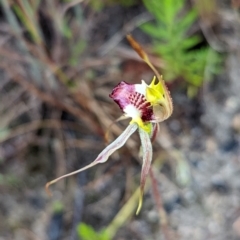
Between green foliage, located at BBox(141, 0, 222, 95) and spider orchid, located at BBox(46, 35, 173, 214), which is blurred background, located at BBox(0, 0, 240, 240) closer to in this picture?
green foliage, located at BBox(141, 0, 222, 95)

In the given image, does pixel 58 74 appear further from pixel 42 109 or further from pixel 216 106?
pixel 216 106

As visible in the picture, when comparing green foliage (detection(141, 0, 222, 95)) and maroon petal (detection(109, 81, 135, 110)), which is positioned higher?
maroon petal (detection(109, 81, 135, 110))

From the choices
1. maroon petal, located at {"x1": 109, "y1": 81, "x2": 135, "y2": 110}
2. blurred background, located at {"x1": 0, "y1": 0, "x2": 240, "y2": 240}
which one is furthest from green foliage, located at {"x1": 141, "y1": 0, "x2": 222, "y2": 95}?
maroon petal, located at {"x1": 109, "y1": 81, "x2": 135, "y2": 110}

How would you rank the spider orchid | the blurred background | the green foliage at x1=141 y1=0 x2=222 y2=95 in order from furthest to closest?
the blurred background
the green foliage at x1=141 y1=0 x2=222 y2=95
the spider orchid

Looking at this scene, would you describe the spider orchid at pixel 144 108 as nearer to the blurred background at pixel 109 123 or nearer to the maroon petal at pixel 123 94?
the maroon petal at pixel 123 94

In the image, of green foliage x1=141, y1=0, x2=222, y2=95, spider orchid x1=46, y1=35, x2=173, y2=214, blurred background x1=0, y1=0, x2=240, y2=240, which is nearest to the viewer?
spider orchid x1=46, y1=35, x2=173, y2=214

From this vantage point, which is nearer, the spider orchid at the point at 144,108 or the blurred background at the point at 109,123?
the spider orchid at the point at 144,108

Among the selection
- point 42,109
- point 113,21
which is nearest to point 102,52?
point 113,21

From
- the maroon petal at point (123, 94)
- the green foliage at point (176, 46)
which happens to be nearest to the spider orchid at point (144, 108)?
the maroon petal at point (123, 94)
